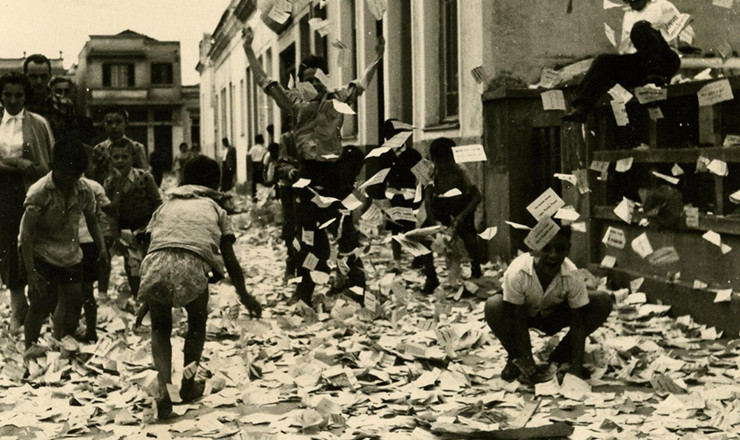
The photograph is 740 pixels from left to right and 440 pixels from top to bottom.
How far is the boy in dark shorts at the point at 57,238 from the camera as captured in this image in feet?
21.8

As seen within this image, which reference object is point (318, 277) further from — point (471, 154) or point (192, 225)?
point (192, 225)

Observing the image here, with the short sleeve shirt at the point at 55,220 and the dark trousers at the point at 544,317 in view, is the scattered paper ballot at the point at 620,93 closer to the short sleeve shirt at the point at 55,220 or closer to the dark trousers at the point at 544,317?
the dark trousers at the point at 544,317

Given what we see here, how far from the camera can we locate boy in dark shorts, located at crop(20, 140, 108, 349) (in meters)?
6.63

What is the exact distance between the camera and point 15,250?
323 inches

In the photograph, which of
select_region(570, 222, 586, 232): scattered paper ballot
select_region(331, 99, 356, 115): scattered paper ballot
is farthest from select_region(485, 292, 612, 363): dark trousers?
select_region(570, 222, 586, 232): scattered paper ballot

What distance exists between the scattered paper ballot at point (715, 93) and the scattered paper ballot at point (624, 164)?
2.88 ft

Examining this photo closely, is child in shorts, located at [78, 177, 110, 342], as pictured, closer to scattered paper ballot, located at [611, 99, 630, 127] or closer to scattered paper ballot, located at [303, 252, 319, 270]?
scattered paper ballot, located at [303, 252, 319, 270]

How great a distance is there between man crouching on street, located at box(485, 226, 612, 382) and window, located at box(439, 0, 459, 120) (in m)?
6.87

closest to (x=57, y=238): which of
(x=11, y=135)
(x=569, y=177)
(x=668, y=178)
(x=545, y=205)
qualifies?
(x=11, y=135)

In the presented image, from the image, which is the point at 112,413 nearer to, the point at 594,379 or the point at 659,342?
the point at 594,379

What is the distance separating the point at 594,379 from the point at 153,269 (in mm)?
2459

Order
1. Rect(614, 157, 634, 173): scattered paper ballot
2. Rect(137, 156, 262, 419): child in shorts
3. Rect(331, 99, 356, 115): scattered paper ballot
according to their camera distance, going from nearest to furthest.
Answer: Rect(137, 156, 262, 419): child in shorts, Rect(331, 99, 356, 115): scattered paper ballot, Rect(614, 157, 634, 173): scattered paper ballot

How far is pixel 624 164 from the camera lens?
27.3 ft

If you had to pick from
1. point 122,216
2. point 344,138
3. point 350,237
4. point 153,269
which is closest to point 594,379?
point 153,269
